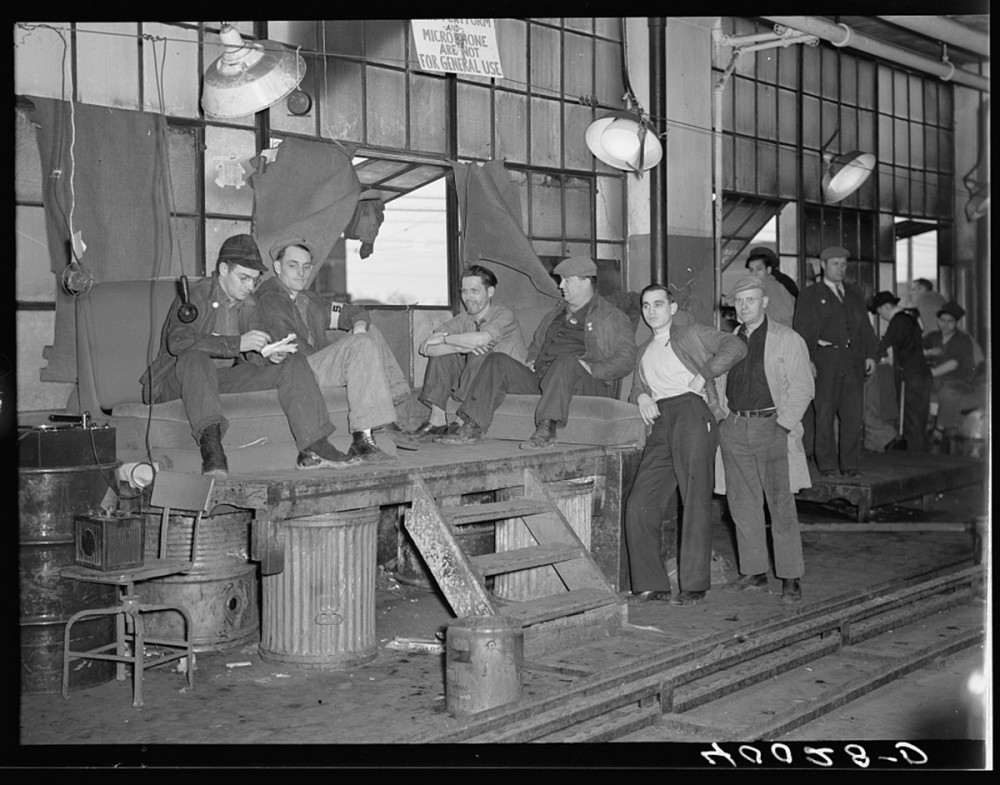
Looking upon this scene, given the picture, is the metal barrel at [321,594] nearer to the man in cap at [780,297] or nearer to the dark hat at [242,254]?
the dark hat at [242,254]

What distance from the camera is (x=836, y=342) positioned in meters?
9.75

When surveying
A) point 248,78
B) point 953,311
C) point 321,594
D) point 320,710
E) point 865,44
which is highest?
point 865,44

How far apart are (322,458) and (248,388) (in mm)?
614

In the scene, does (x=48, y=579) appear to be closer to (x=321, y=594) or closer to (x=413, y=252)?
(x=321, y=594)

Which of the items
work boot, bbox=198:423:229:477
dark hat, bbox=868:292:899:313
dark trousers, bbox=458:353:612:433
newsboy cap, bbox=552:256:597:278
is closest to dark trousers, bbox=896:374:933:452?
dark hat, bbox=868:292:899:313

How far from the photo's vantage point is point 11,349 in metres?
5.26

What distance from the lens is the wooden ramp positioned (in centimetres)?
596

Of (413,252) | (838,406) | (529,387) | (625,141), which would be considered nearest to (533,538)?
(529,387)

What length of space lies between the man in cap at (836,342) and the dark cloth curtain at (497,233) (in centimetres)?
224

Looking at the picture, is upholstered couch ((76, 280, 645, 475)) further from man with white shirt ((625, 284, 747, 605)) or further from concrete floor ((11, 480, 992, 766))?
concrete floor ((11, 480, 992, 766))

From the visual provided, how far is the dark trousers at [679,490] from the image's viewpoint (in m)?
7.29

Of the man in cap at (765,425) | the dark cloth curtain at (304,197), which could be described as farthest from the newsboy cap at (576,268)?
the dark cloth curtain at (304,197)

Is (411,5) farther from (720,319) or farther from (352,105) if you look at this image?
(720,319)

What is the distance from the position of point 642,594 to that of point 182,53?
15.4 ft
